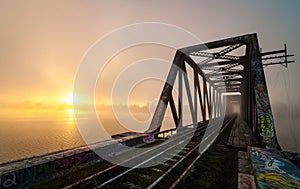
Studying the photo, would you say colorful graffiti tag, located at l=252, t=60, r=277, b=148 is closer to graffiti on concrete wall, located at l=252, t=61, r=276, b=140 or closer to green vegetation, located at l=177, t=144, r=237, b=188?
graffiti on concrete wall, located at l=252, t=61, r=276, b=140

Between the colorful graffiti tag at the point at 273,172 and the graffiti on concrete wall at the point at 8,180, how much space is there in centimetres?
639

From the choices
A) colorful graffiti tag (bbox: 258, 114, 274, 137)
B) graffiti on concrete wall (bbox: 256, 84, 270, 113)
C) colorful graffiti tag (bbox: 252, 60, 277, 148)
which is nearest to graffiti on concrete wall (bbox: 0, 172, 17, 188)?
colorful graffiti tag (bbox: 252, 60, 277, 148)

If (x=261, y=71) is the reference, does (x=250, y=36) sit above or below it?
above

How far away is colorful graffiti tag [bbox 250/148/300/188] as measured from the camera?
13.4 feet

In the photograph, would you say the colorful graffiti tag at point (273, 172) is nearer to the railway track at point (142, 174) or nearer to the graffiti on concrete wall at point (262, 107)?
the graffiti on concrete wall at point (262, 107)

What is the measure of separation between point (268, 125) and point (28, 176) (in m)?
10.1

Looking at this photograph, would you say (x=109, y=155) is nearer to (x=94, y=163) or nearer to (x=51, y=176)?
(x=94, y=163)

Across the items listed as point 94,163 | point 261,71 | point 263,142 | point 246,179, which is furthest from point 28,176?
point 261,71

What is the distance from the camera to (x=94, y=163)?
645cm

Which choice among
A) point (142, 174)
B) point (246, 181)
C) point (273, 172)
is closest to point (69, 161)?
point (142, 174)

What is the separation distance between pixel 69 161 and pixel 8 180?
5.94ft

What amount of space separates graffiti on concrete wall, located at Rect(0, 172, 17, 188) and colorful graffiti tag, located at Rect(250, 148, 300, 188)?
6.39 meters

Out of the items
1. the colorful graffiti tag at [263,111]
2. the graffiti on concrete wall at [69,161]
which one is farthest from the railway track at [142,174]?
the colorful graffiti tag at [263,111]

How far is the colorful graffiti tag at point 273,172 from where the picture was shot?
4.07 m
